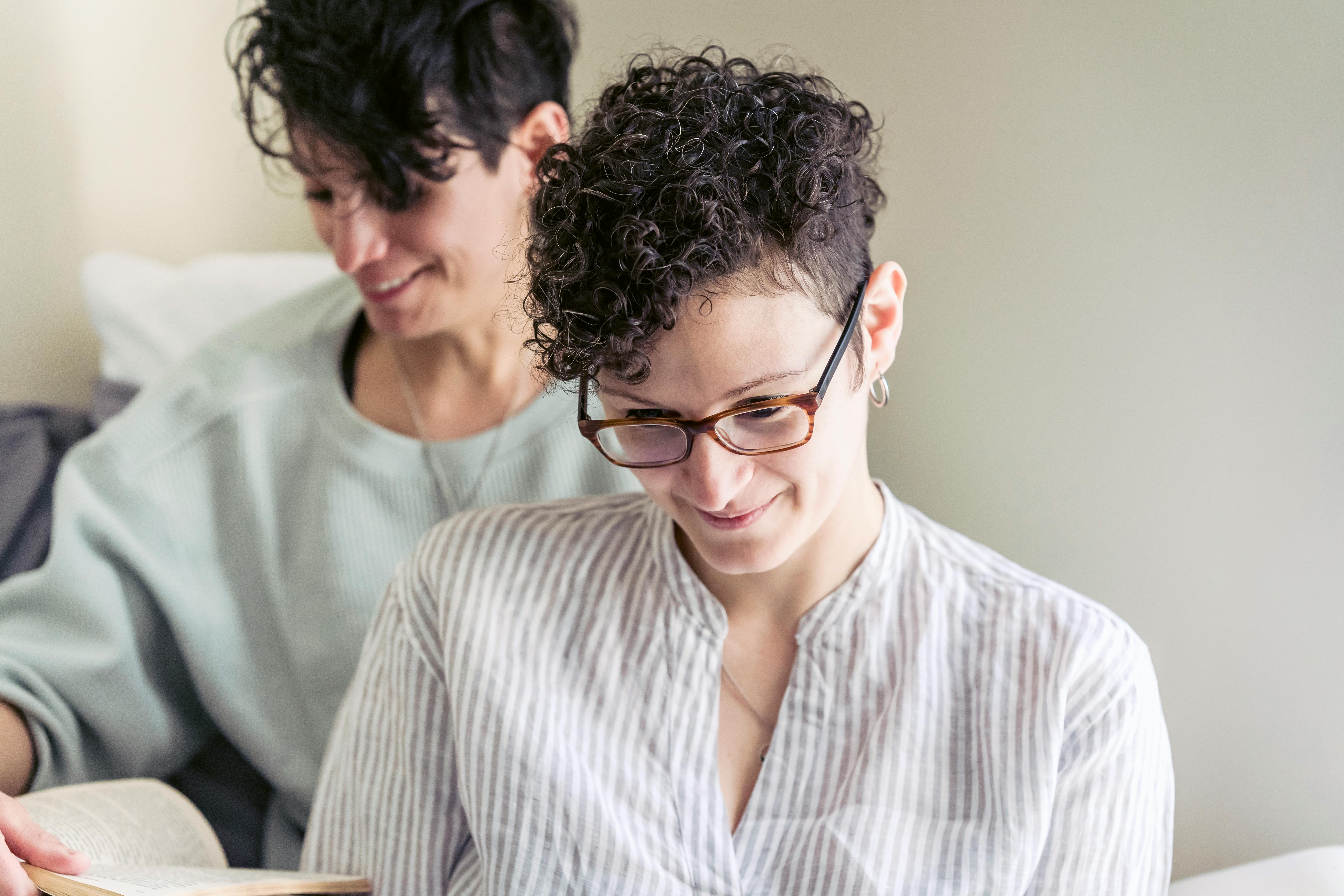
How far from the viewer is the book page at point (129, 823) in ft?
3.44

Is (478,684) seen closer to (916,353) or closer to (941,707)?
(941,707)

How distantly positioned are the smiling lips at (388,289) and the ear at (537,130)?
0.21 meters

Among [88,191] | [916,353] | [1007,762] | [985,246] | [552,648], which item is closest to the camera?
[1007,762]

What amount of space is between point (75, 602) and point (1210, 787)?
4.64 feet

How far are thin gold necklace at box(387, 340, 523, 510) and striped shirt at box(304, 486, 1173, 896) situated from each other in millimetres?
381

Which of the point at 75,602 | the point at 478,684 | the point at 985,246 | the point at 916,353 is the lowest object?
the point at 75,602

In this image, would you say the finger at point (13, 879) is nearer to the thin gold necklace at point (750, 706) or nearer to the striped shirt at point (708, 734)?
the striped shirt at point (708, 734)

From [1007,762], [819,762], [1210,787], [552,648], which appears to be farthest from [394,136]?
[1210,787]

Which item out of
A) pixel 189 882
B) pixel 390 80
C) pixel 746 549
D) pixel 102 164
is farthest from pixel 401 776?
pixel 102 164

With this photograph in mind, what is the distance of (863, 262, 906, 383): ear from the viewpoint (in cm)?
90

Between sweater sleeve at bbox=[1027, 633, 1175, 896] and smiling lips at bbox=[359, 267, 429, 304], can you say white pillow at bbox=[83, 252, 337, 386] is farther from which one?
sweater sleeve at bbox=[1027, 633, 1175, 896]

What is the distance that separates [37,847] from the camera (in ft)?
3.05

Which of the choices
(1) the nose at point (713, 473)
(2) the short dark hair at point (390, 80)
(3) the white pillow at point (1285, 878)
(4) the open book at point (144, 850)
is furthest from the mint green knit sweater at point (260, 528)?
(3) the white pillow at point (1285, 878)

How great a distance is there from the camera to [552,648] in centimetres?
102
